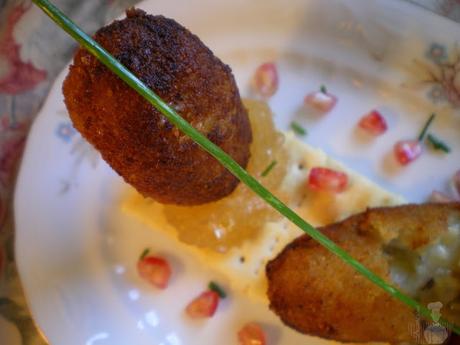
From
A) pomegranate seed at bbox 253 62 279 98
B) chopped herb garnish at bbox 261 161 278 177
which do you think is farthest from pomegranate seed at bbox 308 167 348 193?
pomegranate seed at bbox 253 62 279 98

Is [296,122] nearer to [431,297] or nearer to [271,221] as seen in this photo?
[271,221]

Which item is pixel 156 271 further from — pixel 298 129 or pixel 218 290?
pixel 298 129

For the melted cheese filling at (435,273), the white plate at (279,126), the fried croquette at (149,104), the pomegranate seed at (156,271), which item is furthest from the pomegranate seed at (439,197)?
the pomegranate seed at (156,271)

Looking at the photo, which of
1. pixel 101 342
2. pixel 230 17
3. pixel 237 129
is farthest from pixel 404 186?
pixel 101 342

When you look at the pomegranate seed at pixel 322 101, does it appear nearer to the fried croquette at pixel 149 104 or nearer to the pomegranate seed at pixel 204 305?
the fried croquette at pixel 149 104

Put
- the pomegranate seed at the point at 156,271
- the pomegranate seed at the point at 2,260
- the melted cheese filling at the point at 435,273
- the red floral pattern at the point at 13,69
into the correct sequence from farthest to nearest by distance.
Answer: the red floral pattern at the point at 13,69 < the pomegranate seed at the point at 2,260 < the pomegranate seed at the point at 156,271 < the melted cheese filling at the point at 435,273

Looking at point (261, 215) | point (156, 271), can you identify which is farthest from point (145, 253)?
point (261, 215)
